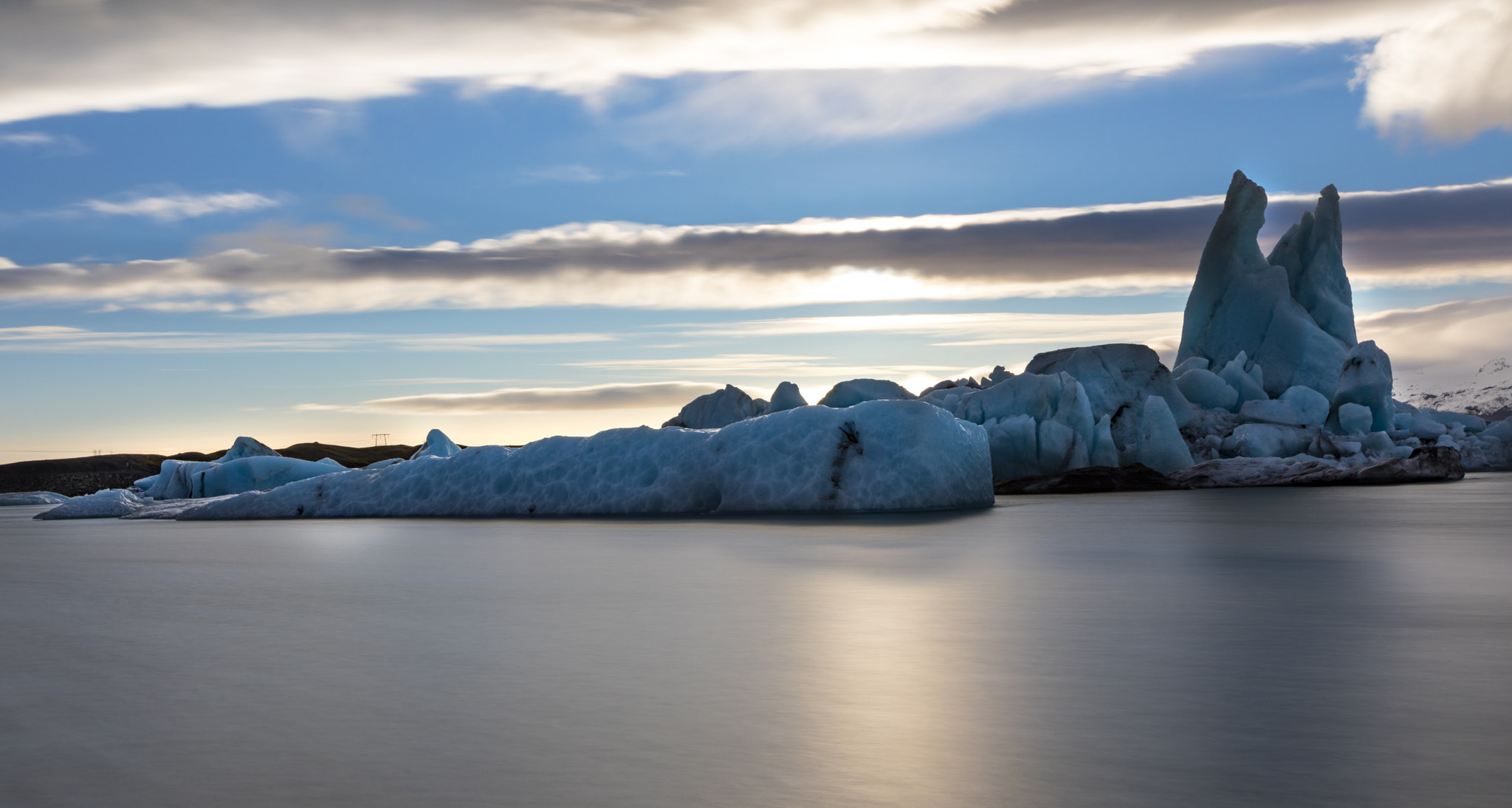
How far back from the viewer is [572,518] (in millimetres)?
16906

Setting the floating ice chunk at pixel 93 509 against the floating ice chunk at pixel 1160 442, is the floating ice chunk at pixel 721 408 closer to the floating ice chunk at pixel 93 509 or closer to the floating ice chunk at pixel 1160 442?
the floating ice chunk at pixel 1160 442

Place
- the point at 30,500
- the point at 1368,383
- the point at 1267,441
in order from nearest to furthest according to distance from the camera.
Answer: the point at 1267,441 → the point at 1368,383 → the point at 30,500

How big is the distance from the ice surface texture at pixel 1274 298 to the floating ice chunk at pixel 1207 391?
185 inches

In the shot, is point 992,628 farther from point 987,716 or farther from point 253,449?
point 253,449

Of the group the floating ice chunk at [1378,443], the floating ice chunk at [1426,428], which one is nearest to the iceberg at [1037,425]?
the floating ice chunk at [1378,443]

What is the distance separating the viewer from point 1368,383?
115 feet

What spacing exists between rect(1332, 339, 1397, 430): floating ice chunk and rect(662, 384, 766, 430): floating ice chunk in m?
18.0

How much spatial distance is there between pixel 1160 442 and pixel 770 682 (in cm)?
2815

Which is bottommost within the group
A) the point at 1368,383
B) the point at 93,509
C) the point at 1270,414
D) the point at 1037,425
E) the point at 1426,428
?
the point at 93,509

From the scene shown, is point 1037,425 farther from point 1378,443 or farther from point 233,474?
point 233,474

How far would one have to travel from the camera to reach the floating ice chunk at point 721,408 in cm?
3741

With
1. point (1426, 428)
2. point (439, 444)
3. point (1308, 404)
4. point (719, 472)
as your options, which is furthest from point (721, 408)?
point (1426, 428)

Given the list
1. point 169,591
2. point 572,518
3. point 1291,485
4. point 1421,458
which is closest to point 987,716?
point 169,591

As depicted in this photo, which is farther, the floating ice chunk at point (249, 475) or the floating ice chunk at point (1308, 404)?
the floating ice chunk at point (1308, 404)
